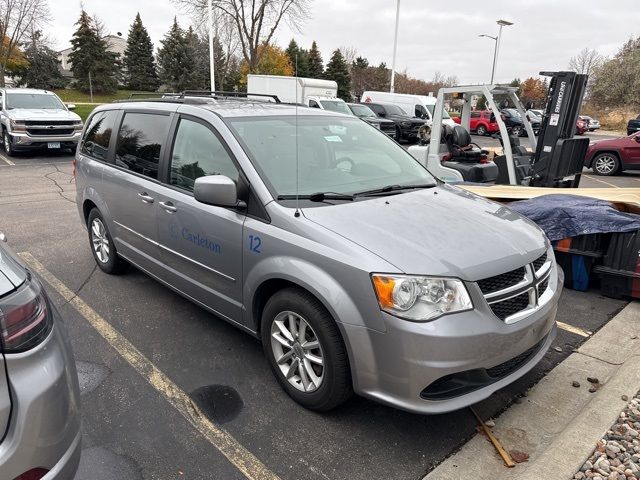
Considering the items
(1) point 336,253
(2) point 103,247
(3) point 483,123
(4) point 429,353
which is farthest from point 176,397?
(3) point 483,123

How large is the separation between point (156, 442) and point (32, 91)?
15.6 m

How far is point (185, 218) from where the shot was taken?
351 cm

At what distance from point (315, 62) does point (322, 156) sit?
54370mm

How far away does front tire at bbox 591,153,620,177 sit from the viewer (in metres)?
13.9

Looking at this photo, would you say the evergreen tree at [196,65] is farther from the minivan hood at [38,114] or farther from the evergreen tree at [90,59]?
the minivan hood at [38,114]

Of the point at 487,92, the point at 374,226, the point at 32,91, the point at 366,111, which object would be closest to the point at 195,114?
the point at 374,226

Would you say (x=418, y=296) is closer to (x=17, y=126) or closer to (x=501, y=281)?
(x=501, y=281)

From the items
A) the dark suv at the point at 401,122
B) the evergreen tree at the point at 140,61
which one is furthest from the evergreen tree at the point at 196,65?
the dark suv at the point at 401,122

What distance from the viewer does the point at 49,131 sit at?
44.3 ft

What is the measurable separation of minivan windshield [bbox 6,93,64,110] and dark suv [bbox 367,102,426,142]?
13.1 meters

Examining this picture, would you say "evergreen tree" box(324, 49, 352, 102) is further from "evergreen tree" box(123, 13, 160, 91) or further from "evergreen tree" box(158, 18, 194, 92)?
"evergreen tree" box(123, 13, 160, 91)

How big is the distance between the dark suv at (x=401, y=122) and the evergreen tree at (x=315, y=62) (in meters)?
31.4

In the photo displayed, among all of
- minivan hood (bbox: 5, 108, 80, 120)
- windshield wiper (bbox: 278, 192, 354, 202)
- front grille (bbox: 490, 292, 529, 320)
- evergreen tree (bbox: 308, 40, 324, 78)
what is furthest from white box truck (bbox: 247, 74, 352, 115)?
evergreen tree (bbox: 308, 40, 324, 78)

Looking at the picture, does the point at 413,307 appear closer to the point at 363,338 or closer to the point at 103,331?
the point at 363,338
